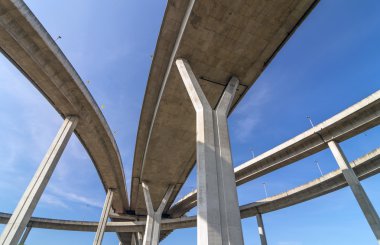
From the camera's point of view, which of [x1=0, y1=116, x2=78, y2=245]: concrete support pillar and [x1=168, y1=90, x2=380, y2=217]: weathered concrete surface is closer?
[x1=0, y1=116, x2=78, y2=245]: concrete support pillar

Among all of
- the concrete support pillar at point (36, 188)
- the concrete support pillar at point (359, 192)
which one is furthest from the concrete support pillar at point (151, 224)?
the concrete support pillar at point (359, 192)

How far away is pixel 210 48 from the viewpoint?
45.9 feet

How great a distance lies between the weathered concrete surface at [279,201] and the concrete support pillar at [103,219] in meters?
8.87

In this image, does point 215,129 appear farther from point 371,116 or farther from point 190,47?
point 371,116

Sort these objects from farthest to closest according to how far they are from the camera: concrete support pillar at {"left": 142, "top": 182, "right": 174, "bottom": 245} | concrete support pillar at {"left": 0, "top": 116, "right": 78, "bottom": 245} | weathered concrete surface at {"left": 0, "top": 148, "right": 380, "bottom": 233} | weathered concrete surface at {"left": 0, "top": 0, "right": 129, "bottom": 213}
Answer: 1. concrete support pillar at {"left": 142, "top": 182, "right": 174, "bottom": 245}
2. weathered concrete surface at {"left": 0, "top": 148, "right": 380, "bottom": 233}
3. concrete support pillar at {"left": 0, "top": 116, "right": 78, "bottom": 245}
4. weathered concrete surface at {"left": 0, "top": 0, "right": 129, "bottom": 213}

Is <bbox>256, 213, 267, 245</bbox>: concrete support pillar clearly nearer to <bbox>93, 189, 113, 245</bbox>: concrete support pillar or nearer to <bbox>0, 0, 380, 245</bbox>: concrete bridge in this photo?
<bbox>0, 0, 380, 245</bbox>: concrete bridge

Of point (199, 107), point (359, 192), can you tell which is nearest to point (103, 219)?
point (199, 107)

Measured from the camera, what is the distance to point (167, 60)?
1560 centimetres

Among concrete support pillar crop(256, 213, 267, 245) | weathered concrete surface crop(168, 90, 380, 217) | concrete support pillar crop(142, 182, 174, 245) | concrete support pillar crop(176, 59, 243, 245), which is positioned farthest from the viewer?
concrete support pillar crop(256, 213, 267, 245)

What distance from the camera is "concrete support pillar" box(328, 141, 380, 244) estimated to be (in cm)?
1939

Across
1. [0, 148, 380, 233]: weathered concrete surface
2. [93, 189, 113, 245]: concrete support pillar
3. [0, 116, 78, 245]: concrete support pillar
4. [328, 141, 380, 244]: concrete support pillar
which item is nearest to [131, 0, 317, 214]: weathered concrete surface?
[0, 116, 78, 245]: concrete support pillar

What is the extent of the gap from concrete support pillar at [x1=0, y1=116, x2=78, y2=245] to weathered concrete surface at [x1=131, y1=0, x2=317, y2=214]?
260 inches

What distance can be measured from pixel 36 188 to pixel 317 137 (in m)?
25.8

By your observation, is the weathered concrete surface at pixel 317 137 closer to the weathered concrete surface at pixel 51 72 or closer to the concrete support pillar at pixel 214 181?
the concrete support pillar at pixel 214 181
